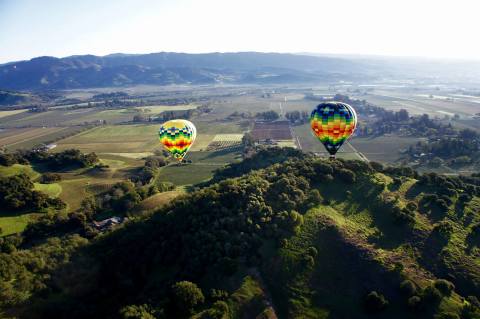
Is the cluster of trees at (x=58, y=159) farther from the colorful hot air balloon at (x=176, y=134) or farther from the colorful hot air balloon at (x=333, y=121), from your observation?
the colorful hot air balloon at (x=333, y=121)

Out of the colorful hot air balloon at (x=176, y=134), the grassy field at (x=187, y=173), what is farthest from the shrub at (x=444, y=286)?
the grassy field at (x=187, y=173)

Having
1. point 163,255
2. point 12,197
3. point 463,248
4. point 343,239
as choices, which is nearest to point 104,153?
point 12,197

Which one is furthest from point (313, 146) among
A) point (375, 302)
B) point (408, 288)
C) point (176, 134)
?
point (375, 302)

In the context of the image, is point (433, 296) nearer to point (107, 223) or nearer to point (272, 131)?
point (107, 223)

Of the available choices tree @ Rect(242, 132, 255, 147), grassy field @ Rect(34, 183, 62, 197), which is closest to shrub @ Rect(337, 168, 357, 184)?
grassy field @ Rect(34, 183, 62, 197)

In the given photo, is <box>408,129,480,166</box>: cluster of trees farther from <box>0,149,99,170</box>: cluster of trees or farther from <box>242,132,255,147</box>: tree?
<box>0,149,99,170</box>: cluster of trees

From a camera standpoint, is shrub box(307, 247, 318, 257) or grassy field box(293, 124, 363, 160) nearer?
shrub box(307, 247, 318, 257)
